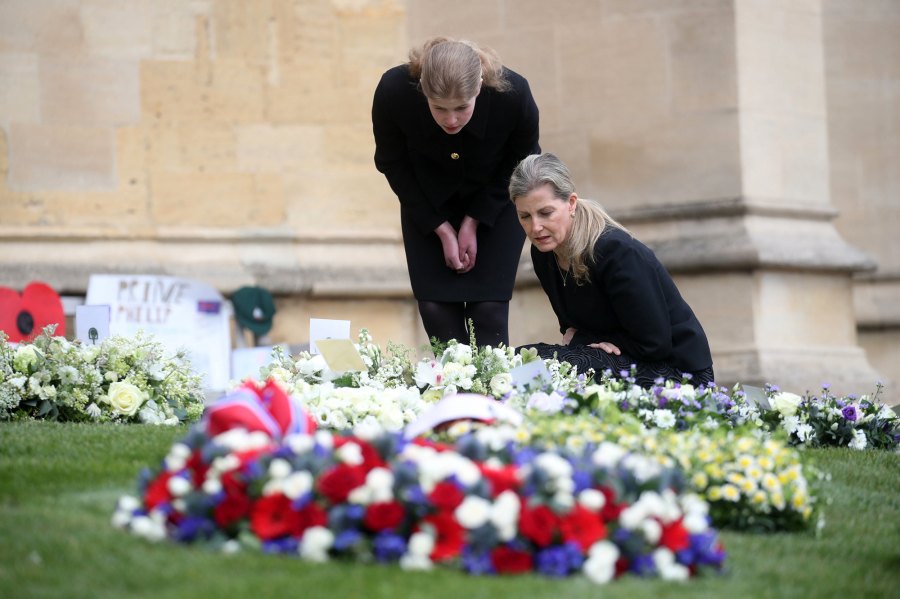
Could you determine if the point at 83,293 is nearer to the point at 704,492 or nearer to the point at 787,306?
the point at 787,306

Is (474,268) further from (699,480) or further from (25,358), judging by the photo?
(699,480)

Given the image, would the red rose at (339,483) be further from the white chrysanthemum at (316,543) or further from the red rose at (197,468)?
the red rose at (197,468)

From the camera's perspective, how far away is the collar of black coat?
19.9ft

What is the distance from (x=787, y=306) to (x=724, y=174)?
0.91 meters

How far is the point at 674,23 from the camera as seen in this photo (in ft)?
30.4

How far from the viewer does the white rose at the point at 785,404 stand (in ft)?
20.2

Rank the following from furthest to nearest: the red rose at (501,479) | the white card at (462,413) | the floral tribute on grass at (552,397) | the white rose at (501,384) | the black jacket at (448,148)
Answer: the black jacket at (448,148), the white rose at (501,384), the floral tribute on grass at (552,397), the white card at (462,413), the red rose at (501,479)

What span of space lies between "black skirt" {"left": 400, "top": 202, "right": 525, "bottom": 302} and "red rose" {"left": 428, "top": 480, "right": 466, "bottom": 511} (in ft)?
10.6

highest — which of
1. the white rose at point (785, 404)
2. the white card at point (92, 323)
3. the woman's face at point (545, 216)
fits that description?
the woman's face at point (545, 216)

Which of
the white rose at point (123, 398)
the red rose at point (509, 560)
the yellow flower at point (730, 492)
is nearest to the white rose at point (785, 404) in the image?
the yellow flower at point (730, 492)

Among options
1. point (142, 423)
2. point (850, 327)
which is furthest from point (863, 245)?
point (142, 423)

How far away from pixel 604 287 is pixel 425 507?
3.06 meters

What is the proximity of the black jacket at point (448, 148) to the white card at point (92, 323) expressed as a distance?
147cm

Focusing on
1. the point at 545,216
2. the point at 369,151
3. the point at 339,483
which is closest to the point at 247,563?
the point at 339,483
